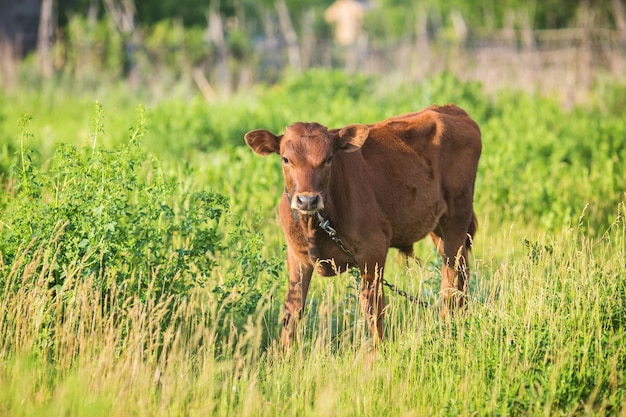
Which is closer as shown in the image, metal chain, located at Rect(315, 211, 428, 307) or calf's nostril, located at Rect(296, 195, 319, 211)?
calf's nostril, located at Rect(296, 195, 319, 211)

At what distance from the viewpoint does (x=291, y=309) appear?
622 cm

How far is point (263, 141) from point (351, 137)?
2.19ft

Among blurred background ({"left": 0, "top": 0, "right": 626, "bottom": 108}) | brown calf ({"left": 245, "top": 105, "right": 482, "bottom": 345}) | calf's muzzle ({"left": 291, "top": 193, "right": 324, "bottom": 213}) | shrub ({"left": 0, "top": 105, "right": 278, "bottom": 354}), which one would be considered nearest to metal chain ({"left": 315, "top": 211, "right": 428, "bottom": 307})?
brown calf ({"left": 245, "top": 105, "right": 482, "bottom": 345})

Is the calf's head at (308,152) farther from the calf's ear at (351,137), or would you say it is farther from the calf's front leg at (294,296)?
the calf's front leg at (294,296)

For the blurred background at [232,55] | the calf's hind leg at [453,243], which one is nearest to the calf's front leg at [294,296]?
the calf's hind leg at [453,243]

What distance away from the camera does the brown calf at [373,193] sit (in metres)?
5.99

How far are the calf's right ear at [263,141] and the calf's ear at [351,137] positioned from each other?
1.54 feet

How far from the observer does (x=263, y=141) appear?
628cm

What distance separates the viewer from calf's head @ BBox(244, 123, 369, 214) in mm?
5656

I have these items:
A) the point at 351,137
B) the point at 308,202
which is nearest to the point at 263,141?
the point at 351,137

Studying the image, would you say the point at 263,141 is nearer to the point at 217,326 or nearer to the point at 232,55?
the point at 217,326

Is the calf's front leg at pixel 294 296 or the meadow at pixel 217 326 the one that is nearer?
the meadow at pixel 217 326

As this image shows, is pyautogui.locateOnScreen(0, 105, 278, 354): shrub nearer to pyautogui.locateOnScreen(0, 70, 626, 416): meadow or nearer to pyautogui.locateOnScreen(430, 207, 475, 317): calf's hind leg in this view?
pyautogui.locateOnScreen(0, 70, 626, 416): meadow

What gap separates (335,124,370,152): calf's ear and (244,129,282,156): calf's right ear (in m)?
0.47
